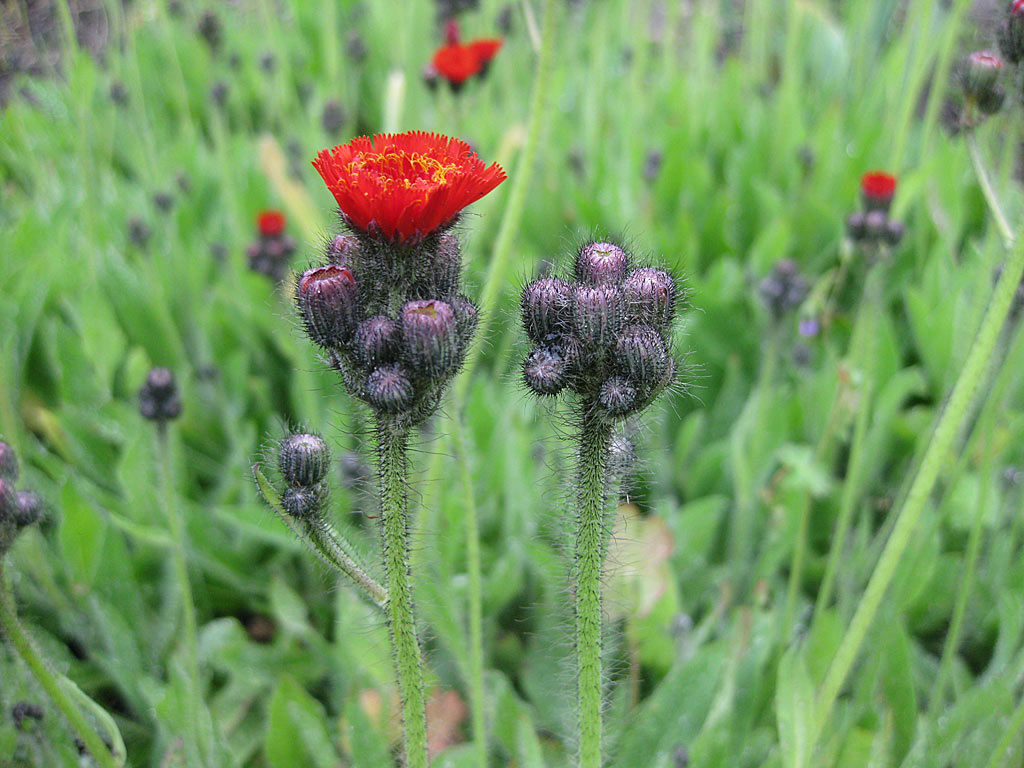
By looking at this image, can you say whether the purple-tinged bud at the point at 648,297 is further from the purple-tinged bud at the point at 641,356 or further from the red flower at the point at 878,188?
the red flower at the point at 878,188

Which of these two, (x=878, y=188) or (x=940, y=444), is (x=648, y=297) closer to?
(x=940, y=444)

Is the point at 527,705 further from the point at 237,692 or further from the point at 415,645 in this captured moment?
the point at 415,645

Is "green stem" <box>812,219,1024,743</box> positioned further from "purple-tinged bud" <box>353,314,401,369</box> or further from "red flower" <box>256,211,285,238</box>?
"red flower" <box>256,211,285,238</box>

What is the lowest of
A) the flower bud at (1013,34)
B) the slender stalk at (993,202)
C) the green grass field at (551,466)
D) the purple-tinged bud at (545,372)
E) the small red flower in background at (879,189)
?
the green grass field at (551,466)

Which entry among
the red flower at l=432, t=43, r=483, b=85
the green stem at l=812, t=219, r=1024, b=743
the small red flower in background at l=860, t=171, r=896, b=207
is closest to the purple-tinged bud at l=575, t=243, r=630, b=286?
the green stem at l=812, t=219, r=1024, b=743

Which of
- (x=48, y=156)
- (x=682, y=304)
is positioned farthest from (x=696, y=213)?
(x=48, y=156)

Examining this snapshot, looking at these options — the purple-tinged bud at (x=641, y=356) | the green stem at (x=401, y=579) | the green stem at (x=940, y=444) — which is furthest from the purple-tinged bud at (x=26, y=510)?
the green stem at (x=940, y=444)

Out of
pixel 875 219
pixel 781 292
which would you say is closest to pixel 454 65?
pixel 781 292
